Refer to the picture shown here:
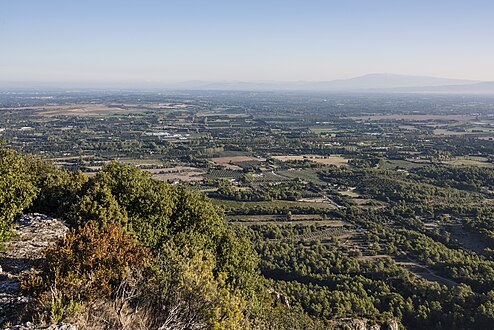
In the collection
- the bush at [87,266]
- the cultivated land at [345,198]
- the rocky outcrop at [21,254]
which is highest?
the bush at [87,266]

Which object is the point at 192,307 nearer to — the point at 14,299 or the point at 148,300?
the point at 148,300

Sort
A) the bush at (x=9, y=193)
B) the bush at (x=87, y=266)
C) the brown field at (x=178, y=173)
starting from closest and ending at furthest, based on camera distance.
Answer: the bush at (x=87, y=266)
the bush at (x=9, y=193)
the brown field at (x=178, y=173)

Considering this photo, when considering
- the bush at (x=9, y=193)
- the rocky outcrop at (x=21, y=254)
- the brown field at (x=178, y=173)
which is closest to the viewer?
the rocky outcrop at (x=21, y=254)

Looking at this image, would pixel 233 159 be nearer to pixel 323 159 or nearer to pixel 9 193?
pixel 323 159

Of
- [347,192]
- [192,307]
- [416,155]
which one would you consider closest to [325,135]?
[416,155]

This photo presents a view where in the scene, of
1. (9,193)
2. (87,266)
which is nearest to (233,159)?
(9,193)

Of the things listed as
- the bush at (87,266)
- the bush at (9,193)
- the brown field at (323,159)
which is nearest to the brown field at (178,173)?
the brown field at (323,159)

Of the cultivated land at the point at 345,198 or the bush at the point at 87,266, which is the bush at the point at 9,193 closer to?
the bush at the point at 87,266
